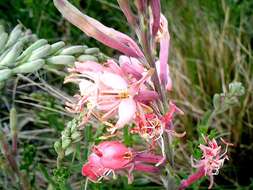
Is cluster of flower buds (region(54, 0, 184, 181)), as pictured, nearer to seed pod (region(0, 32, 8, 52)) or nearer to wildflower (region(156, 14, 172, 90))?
wildflower (region(156, 14, 172, 90))

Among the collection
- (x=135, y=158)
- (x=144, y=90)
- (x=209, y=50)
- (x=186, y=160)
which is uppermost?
(x=209, y=50)

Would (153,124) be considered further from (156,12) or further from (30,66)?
(30,66)

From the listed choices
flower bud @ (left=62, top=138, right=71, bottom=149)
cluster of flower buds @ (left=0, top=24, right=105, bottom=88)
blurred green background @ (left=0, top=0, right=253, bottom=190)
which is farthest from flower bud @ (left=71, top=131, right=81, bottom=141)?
blurred green background @ (left=0, top=0, right=253, bottom=190)

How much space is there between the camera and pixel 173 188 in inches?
45.0

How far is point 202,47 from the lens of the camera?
2.52 m

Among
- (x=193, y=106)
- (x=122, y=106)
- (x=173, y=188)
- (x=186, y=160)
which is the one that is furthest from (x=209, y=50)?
(x=122, y=106)

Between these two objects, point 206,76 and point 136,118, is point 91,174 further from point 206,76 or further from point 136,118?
point 206,76

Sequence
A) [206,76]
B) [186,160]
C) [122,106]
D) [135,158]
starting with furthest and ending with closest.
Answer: [206,76] < [186,160] < [135,158] < [122,106]

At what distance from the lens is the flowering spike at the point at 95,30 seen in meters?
0.96

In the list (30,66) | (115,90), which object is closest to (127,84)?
(115,90)

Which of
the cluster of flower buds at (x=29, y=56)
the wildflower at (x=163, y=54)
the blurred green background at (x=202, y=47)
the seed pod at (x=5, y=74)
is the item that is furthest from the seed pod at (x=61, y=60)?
the blurred green background at (x=202, y=47)

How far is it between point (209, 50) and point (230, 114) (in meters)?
0.35

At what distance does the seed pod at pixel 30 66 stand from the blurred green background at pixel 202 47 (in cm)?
110

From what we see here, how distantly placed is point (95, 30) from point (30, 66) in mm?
253
